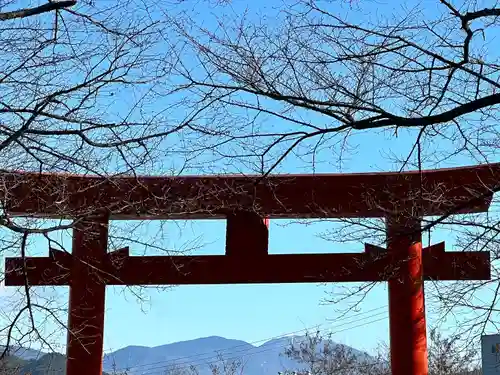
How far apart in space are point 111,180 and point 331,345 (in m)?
15.1

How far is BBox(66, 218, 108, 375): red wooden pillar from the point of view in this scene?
21.7 feet

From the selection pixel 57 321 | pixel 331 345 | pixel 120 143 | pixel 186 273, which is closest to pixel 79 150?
pixel 120 143

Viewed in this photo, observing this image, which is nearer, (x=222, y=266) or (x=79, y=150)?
(x=79, y=150)

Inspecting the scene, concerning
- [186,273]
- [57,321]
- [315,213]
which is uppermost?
[315,213]

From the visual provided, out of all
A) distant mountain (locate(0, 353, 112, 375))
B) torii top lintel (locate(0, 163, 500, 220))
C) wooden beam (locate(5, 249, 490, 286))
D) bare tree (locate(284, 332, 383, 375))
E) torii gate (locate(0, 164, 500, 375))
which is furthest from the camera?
bare tree (locate(284, 332, 383, 375))

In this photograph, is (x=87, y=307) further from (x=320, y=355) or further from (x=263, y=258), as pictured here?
(x=320, y=355)

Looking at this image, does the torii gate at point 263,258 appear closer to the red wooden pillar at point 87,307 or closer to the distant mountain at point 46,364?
the red wooden pillar at point 87,307

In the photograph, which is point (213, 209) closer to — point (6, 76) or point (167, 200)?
point (167, 200)

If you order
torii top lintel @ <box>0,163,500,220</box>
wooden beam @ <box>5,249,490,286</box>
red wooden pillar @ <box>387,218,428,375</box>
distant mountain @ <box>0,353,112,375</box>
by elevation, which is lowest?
distant mountain @ <box>0,353,112,375</box>

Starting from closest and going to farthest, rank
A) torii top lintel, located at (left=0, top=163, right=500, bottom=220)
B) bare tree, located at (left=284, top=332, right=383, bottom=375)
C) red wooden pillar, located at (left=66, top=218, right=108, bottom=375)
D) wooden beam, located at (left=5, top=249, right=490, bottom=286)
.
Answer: torii top lintel, located at (left=0, top=163, right=500, bottom=220), red wooden pillar, located at (left=66, top=218, right=108, bottom=375), wooden beam, located at (left=5, top=249, right=490, bottom=286), bare tree, located at (left=284, top=332, right=383, bottom=375)

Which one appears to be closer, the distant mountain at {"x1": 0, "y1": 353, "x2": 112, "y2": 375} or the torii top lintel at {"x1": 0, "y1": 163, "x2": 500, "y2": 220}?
the torii top lintel at {"x1": 0, "y1": 163, "x2": 500, "y2": 220}

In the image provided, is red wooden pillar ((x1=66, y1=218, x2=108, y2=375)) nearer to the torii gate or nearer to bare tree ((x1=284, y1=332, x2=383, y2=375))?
the torii gate

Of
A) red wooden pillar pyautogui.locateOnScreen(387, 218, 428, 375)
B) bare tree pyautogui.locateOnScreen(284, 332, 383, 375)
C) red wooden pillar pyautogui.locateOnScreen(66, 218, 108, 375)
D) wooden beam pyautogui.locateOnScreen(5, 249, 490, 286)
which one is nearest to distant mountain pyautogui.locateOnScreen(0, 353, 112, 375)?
red wooden pillar pyautogui.locateOnScreen(66, 218, 108, 375)

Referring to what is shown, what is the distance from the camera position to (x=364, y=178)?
21.9 feet
